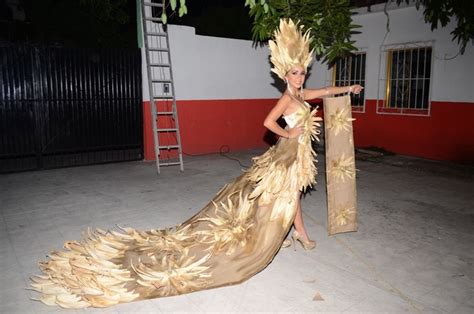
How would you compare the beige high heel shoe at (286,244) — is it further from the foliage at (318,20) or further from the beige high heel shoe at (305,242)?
the foliage at (318,20)

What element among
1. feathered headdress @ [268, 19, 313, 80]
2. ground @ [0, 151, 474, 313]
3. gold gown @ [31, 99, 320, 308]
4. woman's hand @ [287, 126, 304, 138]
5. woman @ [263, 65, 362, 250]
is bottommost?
ground @ [0, 151, 474, 313]

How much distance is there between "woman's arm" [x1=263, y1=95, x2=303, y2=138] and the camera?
10.2 feet

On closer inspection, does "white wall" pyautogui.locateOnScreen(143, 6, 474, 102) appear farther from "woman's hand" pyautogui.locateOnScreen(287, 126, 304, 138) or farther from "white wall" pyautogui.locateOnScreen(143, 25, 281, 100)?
"woman's hand" pyautogui.locateOnScreen(287, 126, 304, 138)

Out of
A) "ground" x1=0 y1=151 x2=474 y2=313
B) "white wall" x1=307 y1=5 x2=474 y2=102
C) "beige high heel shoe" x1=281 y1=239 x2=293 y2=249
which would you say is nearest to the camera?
"ground" x1=0 y1=151 x2=474 y2=313

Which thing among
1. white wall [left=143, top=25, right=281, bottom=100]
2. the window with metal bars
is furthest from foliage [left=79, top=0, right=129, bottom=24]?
the window with metal bars

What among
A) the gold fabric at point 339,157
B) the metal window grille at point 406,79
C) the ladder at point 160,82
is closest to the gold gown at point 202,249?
the gold fabric at point 339,157

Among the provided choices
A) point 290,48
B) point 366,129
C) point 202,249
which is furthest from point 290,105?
point 366,129

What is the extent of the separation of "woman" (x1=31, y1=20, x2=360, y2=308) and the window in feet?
20.3

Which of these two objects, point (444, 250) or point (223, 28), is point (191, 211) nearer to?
point (444, 250)

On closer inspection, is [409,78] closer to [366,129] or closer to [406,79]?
[406,79]

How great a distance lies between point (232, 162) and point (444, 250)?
4.49m

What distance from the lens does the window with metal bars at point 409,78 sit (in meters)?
7.96

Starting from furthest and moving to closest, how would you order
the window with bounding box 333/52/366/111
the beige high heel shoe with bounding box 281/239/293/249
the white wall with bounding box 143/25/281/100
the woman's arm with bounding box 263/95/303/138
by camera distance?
the window with bounding box 333/52/366/111 → the white wall with bounding box 143/25/281/100 → the beige high heel shoe with bounding box 281/239/293/249 → the woman's arm with bounding box 263/95/303/138

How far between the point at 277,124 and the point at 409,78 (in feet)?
20.3
